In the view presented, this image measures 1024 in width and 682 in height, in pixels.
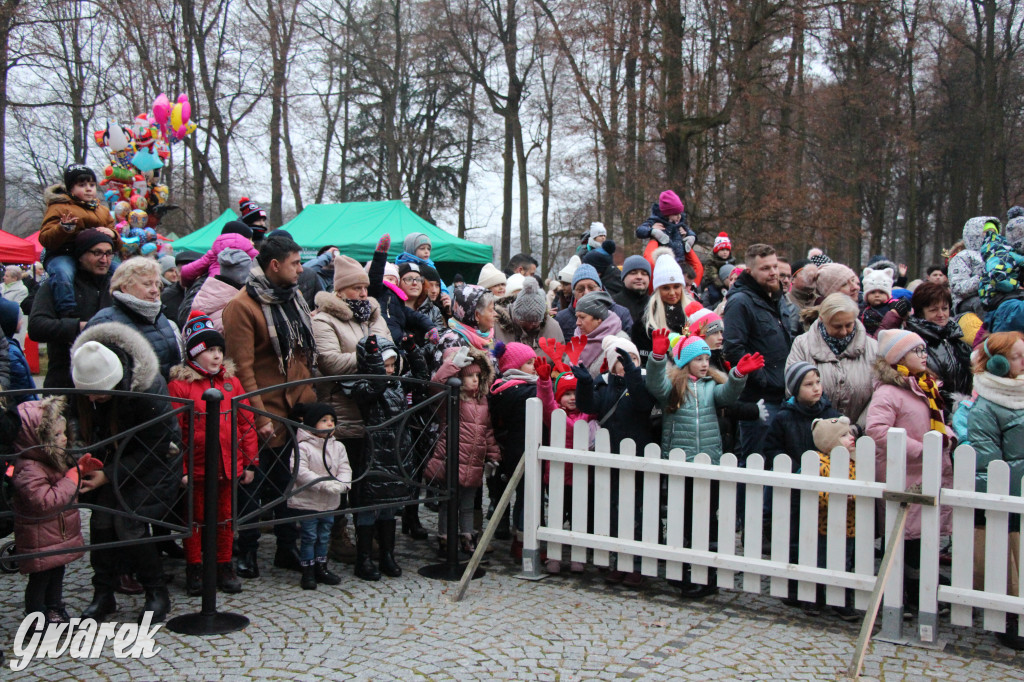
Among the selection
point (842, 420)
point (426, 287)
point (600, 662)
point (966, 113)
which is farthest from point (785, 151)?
point (600, 662)

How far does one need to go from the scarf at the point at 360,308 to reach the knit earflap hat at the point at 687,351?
6.68 feet

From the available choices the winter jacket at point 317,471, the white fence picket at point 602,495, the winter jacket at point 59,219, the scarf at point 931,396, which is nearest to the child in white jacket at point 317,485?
the winter jacket at point 317,471

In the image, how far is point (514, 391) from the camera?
5.91 m

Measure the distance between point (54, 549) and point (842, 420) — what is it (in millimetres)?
4135

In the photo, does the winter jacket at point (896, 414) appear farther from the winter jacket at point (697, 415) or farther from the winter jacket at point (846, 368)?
the winter jacket at point (697, 415)

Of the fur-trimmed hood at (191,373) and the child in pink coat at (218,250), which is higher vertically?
the child in pink coat at (218,250)

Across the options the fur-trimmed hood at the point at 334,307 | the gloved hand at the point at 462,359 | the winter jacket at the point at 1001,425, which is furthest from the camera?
the fur-trimmed hood at the point at 334,307

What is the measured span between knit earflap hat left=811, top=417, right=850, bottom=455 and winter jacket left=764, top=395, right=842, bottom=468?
0.08 meters

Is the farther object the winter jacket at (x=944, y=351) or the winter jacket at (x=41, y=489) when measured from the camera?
the winter jacket at (x=944, y=351)

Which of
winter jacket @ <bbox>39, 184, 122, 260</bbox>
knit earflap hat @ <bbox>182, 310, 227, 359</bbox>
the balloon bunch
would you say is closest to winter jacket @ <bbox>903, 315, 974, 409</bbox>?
knit earflap hat @ <bbox>182, 310, 227, 359</bbox>

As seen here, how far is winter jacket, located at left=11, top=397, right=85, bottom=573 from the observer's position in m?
4.11

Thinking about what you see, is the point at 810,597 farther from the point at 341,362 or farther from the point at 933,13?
the point at 933,13

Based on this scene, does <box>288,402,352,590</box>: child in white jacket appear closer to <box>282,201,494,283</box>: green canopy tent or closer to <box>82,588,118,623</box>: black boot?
<box>82,588,118,623</box>: black boot

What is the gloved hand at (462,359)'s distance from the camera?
5691 millimetres
